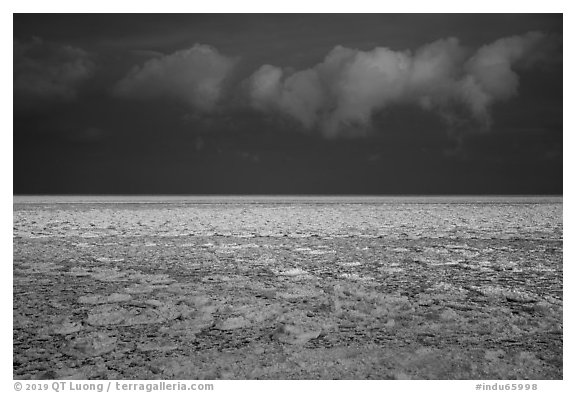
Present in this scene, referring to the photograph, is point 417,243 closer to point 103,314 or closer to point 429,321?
point 429,321

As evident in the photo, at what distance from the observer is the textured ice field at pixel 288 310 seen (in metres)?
3.09

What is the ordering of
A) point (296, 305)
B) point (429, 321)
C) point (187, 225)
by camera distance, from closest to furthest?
1. point (429, 321)
2. point (296, 305)
3. point (187, 225)

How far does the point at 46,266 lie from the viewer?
5.69 m

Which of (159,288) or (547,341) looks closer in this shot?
(547,341)

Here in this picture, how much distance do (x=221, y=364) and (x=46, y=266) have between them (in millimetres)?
3542

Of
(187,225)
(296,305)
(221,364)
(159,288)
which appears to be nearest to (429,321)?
(296,305)

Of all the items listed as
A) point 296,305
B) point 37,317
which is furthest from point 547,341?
point 37,317

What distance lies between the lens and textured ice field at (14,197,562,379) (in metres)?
3.09

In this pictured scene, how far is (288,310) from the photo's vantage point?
404cm

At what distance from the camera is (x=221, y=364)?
3.09 metres
